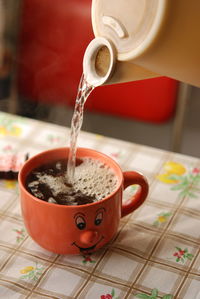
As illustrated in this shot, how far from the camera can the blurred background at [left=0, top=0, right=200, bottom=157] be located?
6.25 ft

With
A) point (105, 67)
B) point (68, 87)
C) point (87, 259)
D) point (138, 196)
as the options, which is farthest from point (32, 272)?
point (68, 87)

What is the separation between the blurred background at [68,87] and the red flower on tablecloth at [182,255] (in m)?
1.04

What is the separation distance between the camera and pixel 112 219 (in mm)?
856

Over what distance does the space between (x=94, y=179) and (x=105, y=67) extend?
0.20 metres

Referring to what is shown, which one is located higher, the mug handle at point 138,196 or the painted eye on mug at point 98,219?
the mug handle at point 138,196

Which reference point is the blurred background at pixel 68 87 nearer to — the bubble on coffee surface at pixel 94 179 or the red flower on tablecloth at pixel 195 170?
the red flower on tablecloth at pixel 195 170

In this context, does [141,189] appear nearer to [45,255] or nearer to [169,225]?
[169,225]

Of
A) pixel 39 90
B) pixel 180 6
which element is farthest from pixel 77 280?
pixel 39 90

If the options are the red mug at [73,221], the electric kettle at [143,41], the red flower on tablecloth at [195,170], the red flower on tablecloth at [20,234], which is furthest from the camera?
the red flower on tablecloth at [195,170]

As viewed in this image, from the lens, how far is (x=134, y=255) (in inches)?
35.1

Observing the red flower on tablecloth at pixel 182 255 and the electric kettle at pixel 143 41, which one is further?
the red flower on tablecloth at pixel 182 255

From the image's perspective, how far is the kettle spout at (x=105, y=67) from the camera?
777 mm

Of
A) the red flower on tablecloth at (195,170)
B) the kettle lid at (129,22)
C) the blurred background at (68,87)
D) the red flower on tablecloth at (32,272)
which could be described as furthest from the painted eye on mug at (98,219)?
the blurred background at (68,87)

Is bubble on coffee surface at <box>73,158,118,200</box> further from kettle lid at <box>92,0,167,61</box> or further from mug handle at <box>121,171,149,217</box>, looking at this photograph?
kettle lid at <box>92,0,167,61</box>
